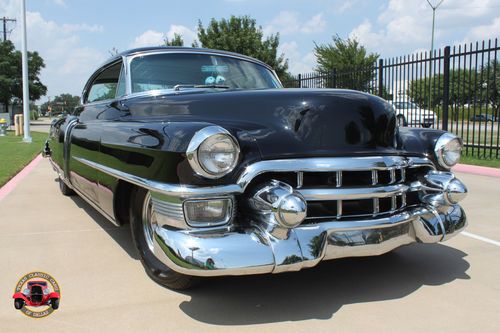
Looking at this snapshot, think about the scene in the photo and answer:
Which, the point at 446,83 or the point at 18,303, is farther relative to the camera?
the point at 446,83

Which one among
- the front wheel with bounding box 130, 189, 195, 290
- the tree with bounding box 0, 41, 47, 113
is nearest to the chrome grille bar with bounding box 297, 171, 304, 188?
the front wheel with bounding box 130, 189, 195, 290

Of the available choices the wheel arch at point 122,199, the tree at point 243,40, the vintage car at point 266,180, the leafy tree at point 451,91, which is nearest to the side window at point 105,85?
the vintage car at point 266,180

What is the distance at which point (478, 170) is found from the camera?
8562 millimetres

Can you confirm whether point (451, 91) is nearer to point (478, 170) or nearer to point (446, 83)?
point (446, 83)

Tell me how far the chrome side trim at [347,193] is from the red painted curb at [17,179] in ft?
16.1

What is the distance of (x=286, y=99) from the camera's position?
2.89 meters

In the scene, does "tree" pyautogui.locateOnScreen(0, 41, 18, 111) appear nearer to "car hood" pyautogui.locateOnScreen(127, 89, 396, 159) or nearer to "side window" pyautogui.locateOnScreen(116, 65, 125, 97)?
"side window" pyautogui.locateOnScreen(116, 65, 125, 97)

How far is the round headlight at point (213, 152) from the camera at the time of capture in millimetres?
2404

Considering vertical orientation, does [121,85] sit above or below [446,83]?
below

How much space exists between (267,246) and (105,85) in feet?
9.82

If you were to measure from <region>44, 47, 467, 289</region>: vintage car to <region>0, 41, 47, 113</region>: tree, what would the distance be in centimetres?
4097

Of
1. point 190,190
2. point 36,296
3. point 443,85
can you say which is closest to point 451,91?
point 443,85

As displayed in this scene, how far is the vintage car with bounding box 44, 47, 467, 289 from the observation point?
2.42 m

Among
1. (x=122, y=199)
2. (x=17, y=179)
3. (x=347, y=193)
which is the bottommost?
(x=17, y=179)
